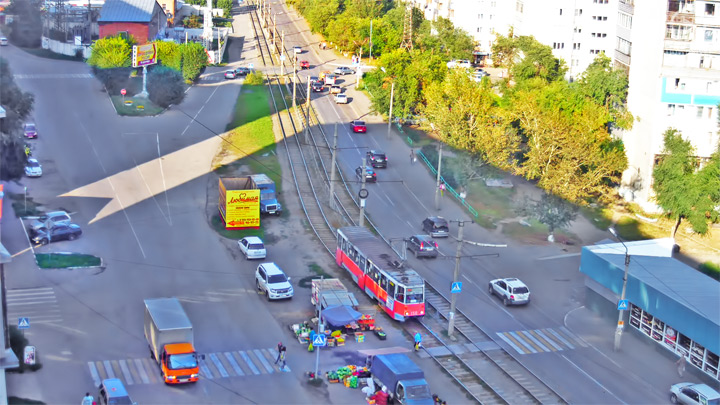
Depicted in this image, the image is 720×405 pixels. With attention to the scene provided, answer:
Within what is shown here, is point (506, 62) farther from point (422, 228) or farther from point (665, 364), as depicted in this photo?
point (665, 364)

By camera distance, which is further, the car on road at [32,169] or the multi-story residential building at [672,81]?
the multi-story residential building at [672,81]

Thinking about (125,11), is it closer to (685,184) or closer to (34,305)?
(34,305)

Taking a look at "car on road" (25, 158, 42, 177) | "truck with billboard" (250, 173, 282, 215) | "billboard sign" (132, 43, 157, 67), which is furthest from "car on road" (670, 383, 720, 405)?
"billboard sign" (132, 43, 157, 67)

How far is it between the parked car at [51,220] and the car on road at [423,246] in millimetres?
23396

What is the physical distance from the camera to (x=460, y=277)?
5894 centimetres

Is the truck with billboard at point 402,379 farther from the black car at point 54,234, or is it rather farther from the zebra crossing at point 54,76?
the zebra crossing at point 54,76

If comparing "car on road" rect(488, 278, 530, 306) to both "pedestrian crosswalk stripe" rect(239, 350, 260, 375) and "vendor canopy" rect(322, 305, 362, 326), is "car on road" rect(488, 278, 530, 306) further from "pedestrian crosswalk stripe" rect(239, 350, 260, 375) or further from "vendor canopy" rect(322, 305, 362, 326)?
"pedestrian crosswalk stripe" rect(239, 350, 260, 375)

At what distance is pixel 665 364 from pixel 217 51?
307ft

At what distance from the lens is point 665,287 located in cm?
5072

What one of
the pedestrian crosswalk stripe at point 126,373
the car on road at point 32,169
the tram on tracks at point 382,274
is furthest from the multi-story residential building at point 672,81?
the car on road at point 32,169

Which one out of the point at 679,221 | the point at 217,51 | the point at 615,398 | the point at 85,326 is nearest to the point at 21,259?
the point at 85,326

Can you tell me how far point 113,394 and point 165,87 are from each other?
63.3 metres

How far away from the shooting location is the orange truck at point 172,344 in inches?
1665

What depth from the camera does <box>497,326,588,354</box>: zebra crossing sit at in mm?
49688
